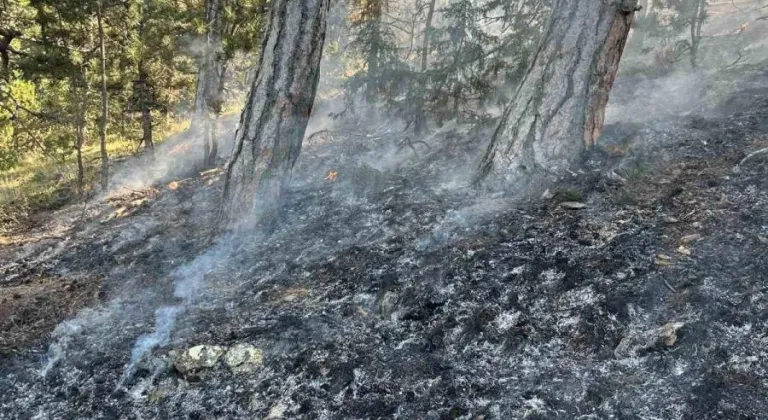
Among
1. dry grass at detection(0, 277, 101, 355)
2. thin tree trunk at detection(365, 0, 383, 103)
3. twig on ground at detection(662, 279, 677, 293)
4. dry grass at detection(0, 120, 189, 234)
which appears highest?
thin tree trunk at detection(365, 0, 383, 103)

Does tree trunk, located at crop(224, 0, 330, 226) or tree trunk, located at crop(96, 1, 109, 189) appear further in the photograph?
tree trunk, located at crop(96, 1, 109, 189)

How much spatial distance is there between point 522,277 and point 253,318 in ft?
8.67

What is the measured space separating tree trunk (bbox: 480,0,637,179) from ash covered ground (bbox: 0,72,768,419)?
0.41 metres

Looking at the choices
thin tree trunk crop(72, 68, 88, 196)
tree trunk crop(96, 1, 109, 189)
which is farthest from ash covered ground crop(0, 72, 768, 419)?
tree trunk crop(96, 1, 109, 189)

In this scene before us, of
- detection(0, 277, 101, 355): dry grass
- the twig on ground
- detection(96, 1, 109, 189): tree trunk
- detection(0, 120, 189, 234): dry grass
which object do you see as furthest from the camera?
detection(0, 120, 189, 234): dry grass

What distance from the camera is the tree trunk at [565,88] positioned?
659cm

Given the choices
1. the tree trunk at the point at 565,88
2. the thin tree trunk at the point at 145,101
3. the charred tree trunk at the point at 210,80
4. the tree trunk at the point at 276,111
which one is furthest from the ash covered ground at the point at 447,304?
the thin tree trunk at the point at 145,101

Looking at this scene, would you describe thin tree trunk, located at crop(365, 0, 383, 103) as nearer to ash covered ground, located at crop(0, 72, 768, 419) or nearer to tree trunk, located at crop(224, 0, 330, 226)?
ash covered ground, located at crop(0, 72, 768, 419)

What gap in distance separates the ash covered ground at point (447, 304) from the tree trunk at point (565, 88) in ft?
1.35

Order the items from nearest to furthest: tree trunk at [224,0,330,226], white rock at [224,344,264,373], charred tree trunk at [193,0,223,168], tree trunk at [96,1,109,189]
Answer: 1. white rock at [224,344,264,373]
2. tree trunk at [224,0,330,226]
3. tree trunk at [96,1,109,189]
4. charred tree trunk at [193,0,223,168]

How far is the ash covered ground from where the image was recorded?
11.8 ft

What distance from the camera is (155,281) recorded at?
6.31 meters

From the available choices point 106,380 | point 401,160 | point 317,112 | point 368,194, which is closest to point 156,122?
point 317,112

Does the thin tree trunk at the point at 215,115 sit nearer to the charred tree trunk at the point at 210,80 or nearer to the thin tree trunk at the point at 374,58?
the charred tree trunk at the point at 210,80
